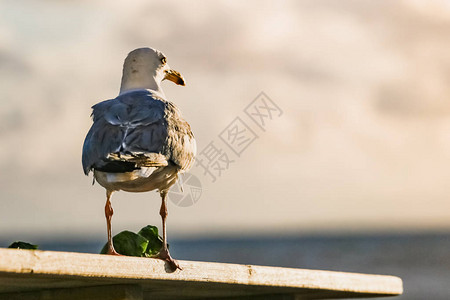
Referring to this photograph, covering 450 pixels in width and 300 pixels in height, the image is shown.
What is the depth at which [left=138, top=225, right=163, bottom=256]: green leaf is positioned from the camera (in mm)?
5785

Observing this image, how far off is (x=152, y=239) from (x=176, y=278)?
1.07 m

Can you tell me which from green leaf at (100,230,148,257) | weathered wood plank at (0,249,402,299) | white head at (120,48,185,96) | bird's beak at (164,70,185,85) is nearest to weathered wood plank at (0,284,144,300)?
weathered wood plank at (0,249,402,299)

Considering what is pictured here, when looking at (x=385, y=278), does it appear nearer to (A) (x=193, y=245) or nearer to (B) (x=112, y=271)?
(B) (x=112, y=271)

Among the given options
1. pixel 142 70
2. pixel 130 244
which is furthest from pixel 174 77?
pixel 130 244

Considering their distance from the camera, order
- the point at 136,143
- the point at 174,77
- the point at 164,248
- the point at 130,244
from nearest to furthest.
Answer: the point at 164,248 → the point at 136,143 → the point at 130,244 → the point at 174,77

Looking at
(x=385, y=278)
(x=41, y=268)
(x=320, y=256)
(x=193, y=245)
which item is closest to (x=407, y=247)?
(x=320, y=256)

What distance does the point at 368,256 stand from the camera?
4381 centimetres

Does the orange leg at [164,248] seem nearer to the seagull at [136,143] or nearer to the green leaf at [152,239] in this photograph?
the seagull at [136,143]

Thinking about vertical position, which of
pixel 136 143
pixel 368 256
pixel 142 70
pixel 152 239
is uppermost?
pixel 368 256

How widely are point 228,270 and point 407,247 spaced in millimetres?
42706

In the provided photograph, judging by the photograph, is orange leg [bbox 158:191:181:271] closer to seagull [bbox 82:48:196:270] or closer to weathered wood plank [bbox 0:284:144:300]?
seagull [bbox 82:48:196:270]

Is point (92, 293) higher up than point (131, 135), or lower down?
lower down

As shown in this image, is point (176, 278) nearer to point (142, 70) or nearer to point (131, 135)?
point (131, 135)

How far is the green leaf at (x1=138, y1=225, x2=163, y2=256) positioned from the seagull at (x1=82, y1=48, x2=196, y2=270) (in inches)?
5.1
